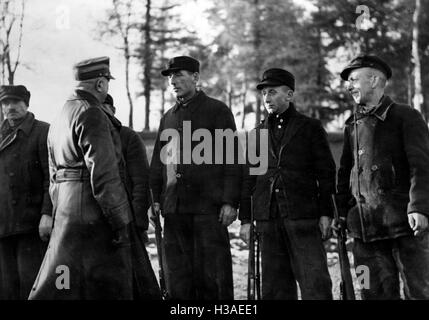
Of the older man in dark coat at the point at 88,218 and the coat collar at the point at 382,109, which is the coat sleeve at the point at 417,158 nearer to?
the coat collar at the point at 382,109

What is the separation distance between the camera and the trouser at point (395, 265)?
4.71m

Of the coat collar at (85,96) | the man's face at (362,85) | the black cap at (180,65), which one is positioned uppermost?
the black cap at (180,65)

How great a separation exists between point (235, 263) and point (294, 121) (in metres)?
3.62

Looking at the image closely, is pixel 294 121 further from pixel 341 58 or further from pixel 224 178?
pixel 341 58

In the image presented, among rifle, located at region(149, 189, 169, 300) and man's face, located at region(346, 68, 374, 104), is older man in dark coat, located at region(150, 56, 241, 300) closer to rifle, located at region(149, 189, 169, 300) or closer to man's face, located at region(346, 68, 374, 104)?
rifle, located at region(149, 189, 169, 300)

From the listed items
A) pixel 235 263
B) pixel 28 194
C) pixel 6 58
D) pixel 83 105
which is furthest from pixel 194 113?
pixel 6 58

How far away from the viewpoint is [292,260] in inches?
212

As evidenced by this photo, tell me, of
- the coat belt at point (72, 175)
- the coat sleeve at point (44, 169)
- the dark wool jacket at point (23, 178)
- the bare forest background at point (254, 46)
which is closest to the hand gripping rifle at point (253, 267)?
the coat belt at point (72, 175)

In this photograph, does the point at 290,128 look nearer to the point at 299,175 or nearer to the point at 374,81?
the point at 299,175

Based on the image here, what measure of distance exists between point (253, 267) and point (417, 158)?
1821 millimetres

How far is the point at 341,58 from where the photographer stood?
27547mm

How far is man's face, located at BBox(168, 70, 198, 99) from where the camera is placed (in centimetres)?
579

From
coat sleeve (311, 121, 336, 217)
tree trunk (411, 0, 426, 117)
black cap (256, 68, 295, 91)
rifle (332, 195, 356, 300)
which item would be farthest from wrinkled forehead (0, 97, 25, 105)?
tree trunk (411, 0, 426, 117)

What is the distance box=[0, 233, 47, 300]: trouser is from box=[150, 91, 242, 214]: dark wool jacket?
1.32 metres
